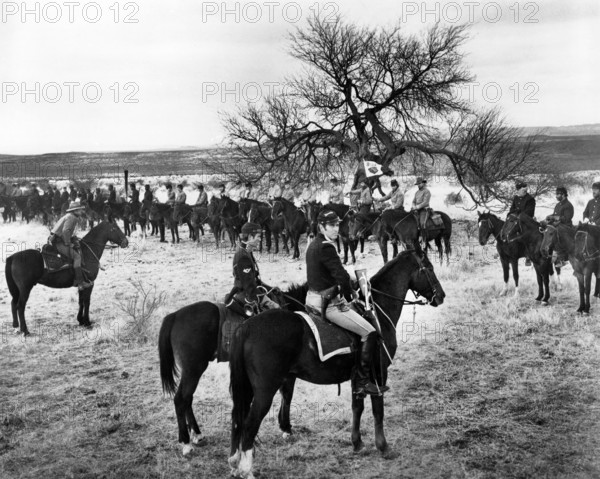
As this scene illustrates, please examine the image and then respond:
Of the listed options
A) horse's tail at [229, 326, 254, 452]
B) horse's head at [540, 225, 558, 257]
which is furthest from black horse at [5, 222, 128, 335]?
horse's head at [540, 225, 558, 257]

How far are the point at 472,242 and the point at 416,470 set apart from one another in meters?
14.9

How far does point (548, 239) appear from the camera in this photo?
11258mm

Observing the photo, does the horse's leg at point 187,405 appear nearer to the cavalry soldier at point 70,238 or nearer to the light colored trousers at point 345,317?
the light colored trousers at point 345,317

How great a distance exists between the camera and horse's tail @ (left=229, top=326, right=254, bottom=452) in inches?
204

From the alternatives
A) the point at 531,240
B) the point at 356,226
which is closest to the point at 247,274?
the point at 531,240

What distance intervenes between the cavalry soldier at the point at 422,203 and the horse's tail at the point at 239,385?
11949 millimetres

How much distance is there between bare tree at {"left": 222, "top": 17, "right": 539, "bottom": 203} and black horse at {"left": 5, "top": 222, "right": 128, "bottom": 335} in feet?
29.9

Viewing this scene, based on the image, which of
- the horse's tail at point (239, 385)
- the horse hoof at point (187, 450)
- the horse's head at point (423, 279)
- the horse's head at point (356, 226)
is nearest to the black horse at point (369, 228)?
the horse's head at point (356, 226)

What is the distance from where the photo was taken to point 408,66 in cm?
2030

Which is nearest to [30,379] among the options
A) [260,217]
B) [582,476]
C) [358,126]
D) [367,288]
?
[367,288]

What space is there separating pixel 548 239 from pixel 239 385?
27.1 feet

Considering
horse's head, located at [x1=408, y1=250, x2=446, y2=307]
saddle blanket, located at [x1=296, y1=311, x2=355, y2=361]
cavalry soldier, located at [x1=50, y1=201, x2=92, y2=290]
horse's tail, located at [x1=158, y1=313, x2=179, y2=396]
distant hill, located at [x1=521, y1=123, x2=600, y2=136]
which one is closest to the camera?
saddle blanket, located at [x1=296, y1=311, x2=355, y2=361]

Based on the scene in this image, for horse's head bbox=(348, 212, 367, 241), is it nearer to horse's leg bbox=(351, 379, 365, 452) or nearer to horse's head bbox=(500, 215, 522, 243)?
horse's head bbox=(500, 215, 522, 243)

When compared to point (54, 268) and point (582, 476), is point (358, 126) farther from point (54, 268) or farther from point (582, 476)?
point (582, 476)
